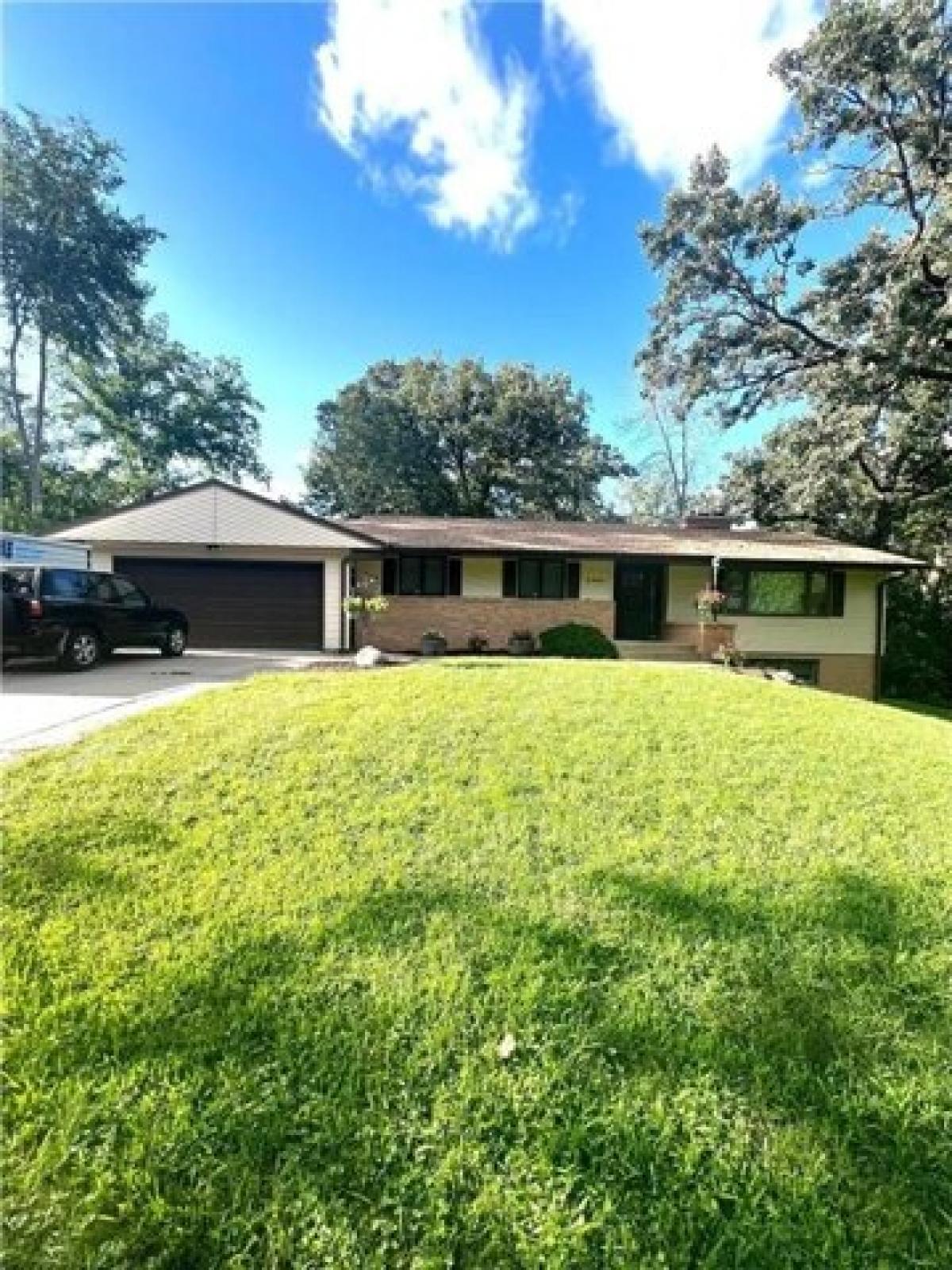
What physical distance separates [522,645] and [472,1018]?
12.9m

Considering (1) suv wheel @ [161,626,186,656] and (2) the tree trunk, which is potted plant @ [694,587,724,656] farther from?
(2) the tree trunk

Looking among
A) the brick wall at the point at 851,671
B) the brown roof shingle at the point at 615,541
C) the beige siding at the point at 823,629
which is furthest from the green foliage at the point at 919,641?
the brown roof shingle at the point at 615,541

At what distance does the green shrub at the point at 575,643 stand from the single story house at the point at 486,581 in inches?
38.3

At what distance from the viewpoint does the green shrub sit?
47.8 feet

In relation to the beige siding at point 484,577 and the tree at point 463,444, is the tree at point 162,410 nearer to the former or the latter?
the tree at point 463,444

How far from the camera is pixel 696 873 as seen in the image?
11.2 ft

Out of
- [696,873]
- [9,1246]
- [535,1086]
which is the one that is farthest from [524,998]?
[9,1246]

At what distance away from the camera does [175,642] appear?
42.6 feet

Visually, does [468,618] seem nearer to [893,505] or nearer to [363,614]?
[363,614]

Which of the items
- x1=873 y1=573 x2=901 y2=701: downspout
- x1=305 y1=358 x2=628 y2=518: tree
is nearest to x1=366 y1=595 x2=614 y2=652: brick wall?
x1=873 y1=573 x2=901 y2=701: downspout

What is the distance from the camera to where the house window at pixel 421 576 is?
1750 cm

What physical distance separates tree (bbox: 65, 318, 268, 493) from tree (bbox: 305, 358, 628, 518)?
20.8ft

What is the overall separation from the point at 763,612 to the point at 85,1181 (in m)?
17.8

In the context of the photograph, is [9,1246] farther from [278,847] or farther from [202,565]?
[202,565]
